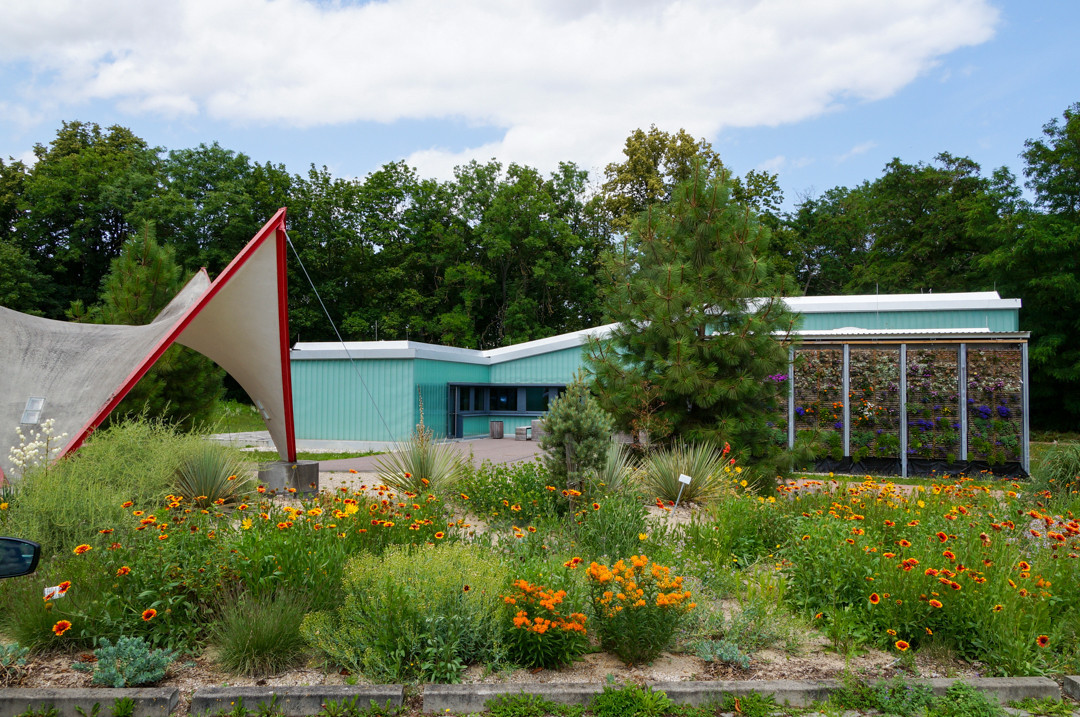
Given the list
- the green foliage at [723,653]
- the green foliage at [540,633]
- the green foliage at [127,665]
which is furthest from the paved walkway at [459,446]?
the green foliage at [723,653]

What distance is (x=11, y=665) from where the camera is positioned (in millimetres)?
3414

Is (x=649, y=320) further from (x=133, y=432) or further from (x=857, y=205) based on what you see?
(x=857, y=205)

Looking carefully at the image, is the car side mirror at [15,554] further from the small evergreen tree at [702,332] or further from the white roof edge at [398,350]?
the white roof edge at [398,350]

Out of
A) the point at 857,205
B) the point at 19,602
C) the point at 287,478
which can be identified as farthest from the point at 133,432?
the point at 857,205

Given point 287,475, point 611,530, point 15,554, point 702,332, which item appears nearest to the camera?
point 15,554

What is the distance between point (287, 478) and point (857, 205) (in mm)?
31729

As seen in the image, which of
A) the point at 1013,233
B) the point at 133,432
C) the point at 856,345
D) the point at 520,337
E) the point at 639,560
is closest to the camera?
the point at 639,560

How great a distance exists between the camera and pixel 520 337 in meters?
30.6

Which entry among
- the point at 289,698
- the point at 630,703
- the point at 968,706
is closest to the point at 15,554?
the point at 289,698

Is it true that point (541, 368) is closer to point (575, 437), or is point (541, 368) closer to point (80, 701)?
point (575, 437)

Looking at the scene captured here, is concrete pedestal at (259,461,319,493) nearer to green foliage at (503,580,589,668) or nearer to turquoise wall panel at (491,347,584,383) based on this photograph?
green foliage at (503,580,589,668)

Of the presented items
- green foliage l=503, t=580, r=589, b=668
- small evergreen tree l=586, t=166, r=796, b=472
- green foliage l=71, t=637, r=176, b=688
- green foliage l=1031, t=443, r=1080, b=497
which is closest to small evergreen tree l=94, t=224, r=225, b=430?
small evergreen tree l=586, t=166, r=796, b=472

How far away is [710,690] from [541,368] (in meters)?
18.0

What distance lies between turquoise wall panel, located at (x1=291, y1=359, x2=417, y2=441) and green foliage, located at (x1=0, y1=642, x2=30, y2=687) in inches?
565
